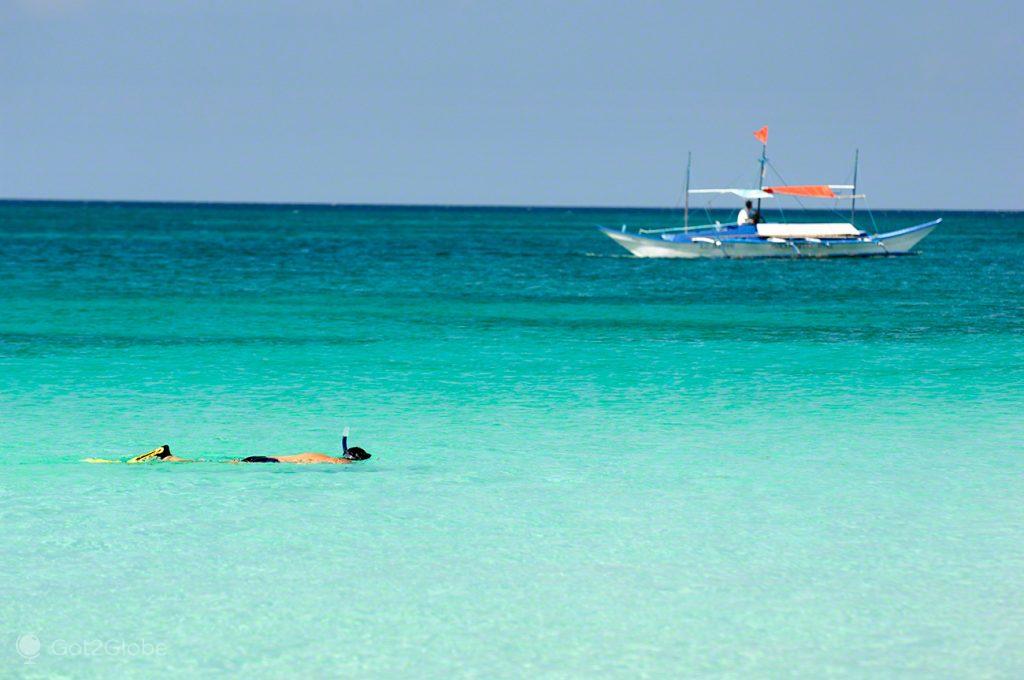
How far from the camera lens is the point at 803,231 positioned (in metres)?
82.6

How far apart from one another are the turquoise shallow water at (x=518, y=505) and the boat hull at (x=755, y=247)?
4692 cm

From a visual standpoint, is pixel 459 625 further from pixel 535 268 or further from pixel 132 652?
pixel 535 268

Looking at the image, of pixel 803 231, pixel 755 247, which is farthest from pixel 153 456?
pixel 803 231

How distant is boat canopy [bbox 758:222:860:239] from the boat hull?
466 mm

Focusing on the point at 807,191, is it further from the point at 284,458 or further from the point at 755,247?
the point at 284,458

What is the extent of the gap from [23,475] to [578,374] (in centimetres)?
1205

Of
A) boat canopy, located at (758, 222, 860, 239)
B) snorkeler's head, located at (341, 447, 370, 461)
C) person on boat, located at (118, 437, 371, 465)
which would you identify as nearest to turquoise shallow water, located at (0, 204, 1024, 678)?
person on boat, located at (118, 437, 371, 465)

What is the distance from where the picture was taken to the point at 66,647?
9617mm

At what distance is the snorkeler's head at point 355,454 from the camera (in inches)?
633

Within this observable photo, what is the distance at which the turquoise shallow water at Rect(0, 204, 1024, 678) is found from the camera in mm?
9828

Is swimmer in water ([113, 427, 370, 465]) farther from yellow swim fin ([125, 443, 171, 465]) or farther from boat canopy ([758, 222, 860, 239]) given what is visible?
boat canopy ([758, 222, 860, 239])

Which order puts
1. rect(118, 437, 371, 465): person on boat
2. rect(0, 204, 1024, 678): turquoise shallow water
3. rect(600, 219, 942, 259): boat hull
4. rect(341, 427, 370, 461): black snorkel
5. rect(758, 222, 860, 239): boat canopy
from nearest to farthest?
rect(0, 204, 1024, 678): turquoise shallow water → rect(118, 437, 371, 465): person on boat → rect(341, 427, 370, 461): black snorkel → rect(600, 219, 942, 259): boat hull → rect(758, 222, 860, 239): boat canopy

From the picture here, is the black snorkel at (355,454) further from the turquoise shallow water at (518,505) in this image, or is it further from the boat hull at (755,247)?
the boat hull at (755,247)

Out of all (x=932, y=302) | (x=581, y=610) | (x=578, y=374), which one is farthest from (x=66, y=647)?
(x=932, y=302)
